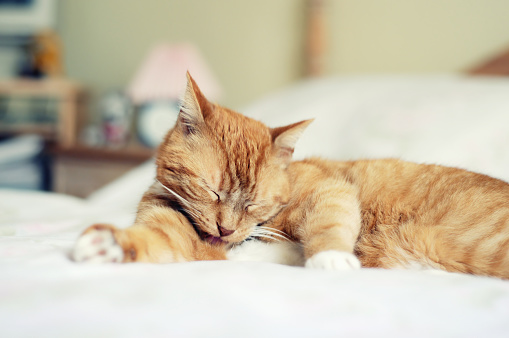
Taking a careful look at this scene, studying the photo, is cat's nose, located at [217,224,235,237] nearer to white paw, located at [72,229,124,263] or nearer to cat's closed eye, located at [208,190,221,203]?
cat's closed eye, located at [208,190,221,203]

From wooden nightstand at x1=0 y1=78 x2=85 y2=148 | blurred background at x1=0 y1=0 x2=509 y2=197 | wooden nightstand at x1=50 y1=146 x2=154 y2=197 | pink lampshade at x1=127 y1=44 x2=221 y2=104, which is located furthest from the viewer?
wooden nightstand at x1=0 y1=78 x2=85 y2=148

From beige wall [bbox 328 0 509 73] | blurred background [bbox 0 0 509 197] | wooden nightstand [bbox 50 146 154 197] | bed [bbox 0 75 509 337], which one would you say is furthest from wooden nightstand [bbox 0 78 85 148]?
bed [bbox 0 75 509 337]

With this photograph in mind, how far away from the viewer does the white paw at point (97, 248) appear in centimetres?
81

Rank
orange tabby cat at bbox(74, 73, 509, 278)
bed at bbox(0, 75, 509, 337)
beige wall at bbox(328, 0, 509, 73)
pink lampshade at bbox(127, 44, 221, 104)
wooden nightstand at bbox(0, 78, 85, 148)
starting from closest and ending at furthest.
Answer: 1. bed at bbox(0, 75, 509, 337)
2. orange tabby cat at bbox(74, 73, 509, 278)
3. beige wall at bbox(328, 0, 509, 73)
4. pink lampshade at bbox(127, 44, 221, 104)
5. wooden nightstand at bbox(0, 78, 85, 148)

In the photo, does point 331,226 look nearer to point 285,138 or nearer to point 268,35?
point 285,138

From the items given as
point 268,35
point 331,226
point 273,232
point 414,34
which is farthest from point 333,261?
point 268,35

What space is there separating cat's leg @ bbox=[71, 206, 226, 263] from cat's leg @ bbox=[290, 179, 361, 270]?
0.22 m

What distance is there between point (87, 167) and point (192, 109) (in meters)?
2.03

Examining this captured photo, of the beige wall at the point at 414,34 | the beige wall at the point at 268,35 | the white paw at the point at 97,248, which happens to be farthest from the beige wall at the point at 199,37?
the white paw at the point at 97,248

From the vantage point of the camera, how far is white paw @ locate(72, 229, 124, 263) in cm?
81

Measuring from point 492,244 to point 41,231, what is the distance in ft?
3.85

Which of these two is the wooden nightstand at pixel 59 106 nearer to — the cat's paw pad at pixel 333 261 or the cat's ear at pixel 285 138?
the cat's ear at pixel 285 138

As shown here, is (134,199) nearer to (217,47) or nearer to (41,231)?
(41,231)

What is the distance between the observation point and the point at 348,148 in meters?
1.89
